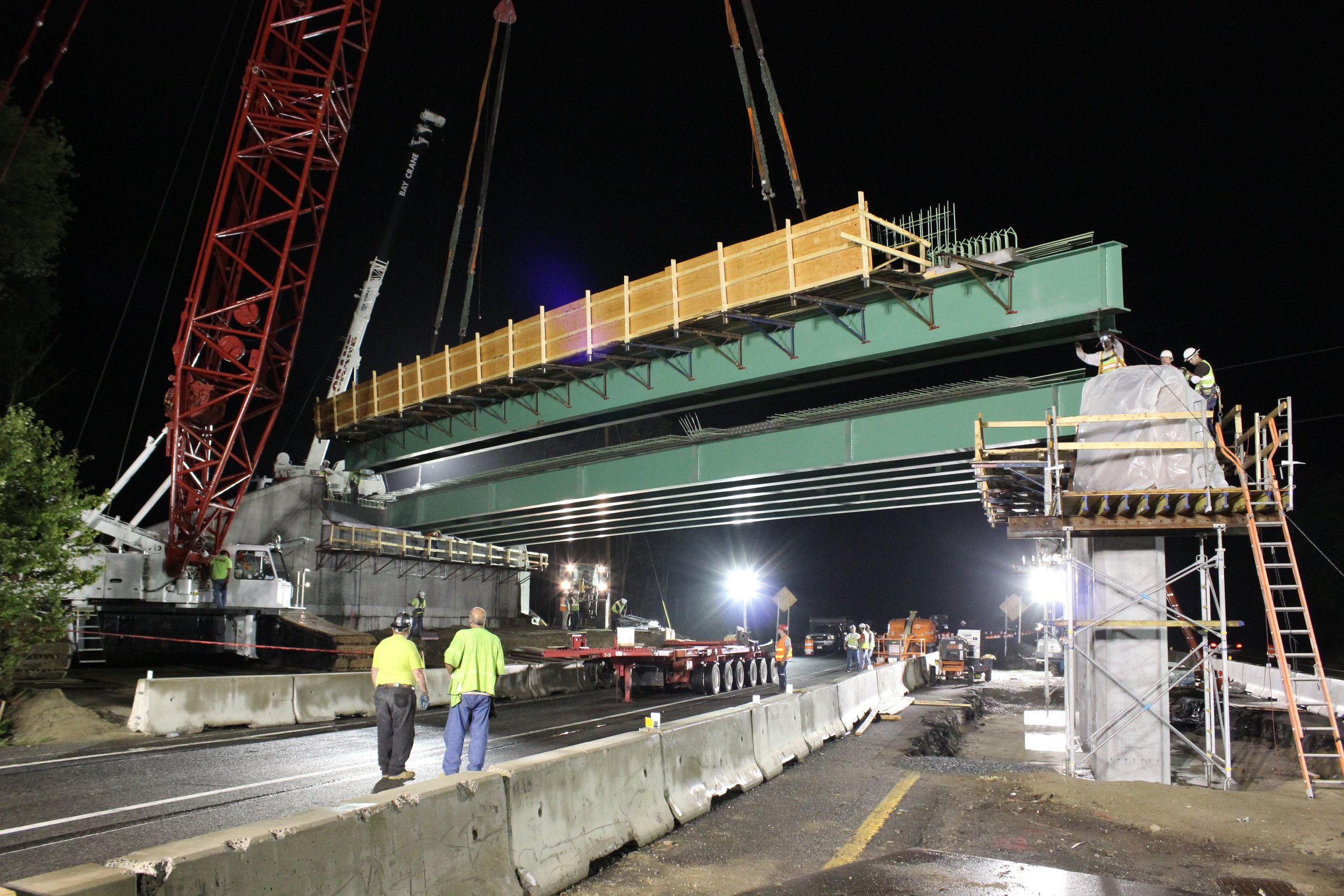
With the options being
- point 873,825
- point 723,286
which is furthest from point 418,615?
point 873,825

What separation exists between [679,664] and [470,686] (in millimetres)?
12913

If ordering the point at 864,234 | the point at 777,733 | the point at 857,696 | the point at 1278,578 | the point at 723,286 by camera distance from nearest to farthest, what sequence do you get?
the point at 1278,578 → the point at 777,733 → the point at 857,696 → the point at 864,234 → the point at 723,286

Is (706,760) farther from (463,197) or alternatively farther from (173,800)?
(463,197)

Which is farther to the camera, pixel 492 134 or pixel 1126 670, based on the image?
pixel 492 134

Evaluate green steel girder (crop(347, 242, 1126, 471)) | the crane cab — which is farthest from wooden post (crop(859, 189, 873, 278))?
the crane cab

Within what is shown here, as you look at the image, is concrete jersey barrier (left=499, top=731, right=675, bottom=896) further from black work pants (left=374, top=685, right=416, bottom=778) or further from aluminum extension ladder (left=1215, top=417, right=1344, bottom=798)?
aluminum extension ladder (left=1215, top=417, right=1344, bottom=798)

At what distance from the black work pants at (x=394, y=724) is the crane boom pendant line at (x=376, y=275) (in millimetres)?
38135

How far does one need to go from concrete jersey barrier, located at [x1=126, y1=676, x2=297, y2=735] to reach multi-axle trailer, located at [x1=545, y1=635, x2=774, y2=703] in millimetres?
6250

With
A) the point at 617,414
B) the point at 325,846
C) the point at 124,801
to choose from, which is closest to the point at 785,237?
the point at 617,414

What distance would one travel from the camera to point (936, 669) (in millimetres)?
30547

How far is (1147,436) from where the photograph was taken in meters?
12.2

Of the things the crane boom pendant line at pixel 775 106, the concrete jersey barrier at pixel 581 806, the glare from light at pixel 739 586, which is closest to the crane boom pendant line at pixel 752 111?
the crane boom pendant line at pixel 775 106

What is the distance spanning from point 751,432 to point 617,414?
509 centimetres

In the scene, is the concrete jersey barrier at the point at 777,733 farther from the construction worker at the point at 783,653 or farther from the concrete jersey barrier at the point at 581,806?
the construction worker at the point at 783,653
